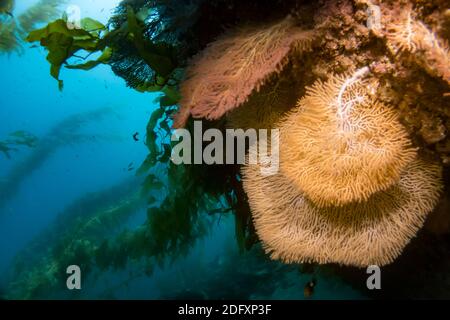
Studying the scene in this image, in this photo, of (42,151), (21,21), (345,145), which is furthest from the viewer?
(42,151)

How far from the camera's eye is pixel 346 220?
1.81 m

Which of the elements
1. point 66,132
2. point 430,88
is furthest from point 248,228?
point 66,132

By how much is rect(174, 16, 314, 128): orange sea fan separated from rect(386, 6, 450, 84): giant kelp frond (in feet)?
1.37

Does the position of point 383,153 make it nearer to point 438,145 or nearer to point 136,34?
point 438,145

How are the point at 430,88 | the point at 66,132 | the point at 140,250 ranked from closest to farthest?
the point at 430,88 → the point at 140,250 → the point at 66,132

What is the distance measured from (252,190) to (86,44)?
2.04m

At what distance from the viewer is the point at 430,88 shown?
1575 millimetres

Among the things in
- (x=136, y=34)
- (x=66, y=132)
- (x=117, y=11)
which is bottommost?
(x=136, y=34)

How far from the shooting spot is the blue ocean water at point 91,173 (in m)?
6.70

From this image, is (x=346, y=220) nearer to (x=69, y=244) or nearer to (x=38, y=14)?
(x=38, y=14)

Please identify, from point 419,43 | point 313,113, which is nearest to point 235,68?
point 313,113

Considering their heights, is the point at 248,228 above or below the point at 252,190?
below

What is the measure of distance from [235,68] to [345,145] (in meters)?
0.76

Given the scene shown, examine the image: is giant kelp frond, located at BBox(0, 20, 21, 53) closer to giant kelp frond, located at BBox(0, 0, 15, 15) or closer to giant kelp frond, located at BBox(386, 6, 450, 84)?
giant kelp frond, located at BBox(0, 0, 15, 15)
